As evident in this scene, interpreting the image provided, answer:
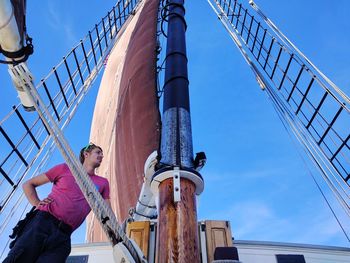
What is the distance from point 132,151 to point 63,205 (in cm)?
357

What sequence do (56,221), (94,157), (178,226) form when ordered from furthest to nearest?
1. (94,157)
2. (56,221)
3. (178,226)

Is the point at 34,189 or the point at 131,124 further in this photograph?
the point at 131,124

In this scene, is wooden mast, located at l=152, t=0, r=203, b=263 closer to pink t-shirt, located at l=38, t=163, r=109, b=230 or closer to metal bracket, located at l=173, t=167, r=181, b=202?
metal bracket, located at l=173, t=167, r=181, b=202

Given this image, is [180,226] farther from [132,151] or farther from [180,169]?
[132,151]

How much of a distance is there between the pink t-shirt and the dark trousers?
4 cm

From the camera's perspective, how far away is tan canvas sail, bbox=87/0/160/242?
5.32 meters

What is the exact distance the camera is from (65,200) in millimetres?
2131

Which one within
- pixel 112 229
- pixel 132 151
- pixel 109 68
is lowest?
pixel 112 229

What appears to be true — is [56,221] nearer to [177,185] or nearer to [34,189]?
[34,189]

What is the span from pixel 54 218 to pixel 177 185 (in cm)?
74

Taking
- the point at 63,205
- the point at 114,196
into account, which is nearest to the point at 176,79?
the point at 63,205

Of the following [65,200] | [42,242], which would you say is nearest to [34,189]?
[65,200]

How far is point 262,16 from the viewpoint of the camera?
24.6 feet

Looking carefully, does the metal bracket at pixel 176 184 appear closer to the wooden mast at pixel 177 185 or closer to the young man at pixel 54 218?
the wooden mast at pixel 177 185
